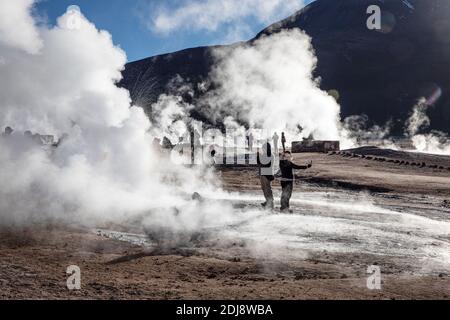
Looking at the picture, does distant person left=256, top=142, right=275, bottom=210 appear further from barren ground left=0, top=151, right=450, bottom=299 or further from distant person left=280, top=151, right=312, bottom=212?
barren ground left=0, top=151, right=450, bottom=299

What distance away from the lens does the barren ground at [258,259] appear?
567 centimetres

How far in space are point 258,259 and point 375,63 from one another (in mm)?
84574

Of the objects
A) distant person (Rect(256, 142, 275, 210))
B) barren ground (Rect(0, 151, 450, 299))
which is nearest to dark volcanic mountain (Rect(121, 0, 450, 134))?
distant person (Rect(256, 142, 275, 210))

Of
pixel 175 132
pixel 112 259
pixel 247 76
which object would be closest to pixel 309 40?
pixel 247 76

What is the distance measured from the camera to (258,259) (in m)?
7.24

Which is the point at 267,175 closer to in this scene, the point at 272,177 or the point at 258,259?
the point at 272,177

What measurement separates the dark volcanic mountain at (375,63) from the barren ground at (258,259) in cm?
5788

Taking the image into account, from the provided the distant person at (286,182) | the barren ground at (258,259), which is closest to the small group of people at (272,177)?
the distant person at (286,182)

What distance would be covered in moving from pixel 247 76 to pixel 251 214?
182 feet

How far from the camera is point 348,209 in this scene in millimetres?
12484

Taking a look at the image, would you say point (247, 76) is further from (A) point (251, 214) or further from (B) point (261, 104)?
(A) point (251, 214)

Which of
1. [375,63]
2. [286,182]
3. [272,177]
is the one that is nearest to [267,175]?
[272,177]

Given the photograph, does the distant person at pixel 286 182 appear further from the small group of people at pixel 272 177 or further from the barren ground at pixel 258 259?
the barren ground at pixel 258 259

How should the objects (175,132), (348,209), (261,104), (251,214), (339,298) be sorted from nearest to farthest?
1. (339,298)
2. (251,214)
3. (348,209)
4. (175,132)
5. (261,104)
